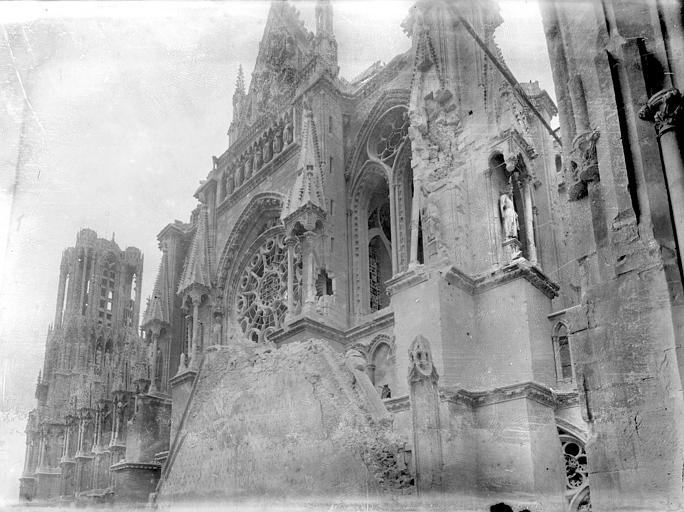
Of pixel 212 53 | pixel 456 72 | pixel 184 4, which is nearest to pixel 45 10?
pixel 184 4

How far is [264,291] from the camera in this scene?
1761cm

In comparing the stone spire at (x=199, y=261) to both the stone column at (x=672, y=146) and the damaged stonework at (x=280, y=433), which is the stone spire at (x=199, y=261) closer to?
the damaged stonework at (x=280, y=433)

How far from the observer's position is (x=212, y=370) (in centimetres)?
845

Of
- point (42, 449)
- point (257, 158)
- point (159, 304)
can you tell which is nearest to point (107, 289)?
point (42, 449)

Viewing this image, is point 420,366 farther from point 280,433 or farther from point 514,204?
point 514,204

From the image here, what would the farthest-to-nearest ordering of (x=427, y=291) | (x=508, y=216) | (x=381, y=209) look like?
(x=381, y=209) < (x=508, y=216) < (x=427, y=291)

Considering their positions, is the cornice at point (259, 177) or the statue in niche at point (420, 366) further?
the cornice at point (259, 177)

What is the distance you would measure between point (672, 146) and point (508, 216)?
7.00 m

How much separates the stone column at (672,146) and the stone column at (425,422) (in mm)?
3184

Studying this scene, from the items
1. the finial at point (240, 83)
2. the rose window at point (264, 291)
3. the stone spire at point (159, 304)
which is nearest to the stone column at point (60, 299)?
the stone spire at point (159, 304)

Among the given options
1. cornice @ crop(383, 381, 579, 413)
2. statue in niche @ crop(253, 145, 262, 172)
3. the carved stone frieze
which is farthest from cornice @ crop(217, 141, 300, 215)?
the carved stone frieze

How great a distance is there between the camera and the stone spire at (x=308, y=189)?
14.8m

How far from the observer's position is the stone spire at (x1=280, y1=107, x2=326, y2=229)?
14.8 meters

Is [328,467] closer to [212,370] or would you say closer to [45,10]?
[212,370]
